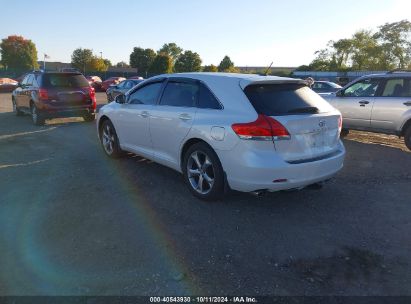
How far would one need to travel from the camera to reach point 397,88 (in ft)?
27.2

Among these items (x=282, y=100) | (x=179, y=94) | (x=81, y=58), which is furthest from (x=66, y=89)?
(x=81, y=58)

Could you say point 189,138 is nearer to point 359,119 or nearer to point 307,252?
point 307,252

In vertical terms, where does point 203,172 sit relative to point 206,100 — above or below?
below

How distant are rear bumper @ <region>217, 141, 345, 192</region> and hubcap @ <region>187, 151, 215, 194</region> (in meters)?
0.34

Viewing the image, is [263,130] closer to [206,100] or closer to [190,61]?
[206,100]

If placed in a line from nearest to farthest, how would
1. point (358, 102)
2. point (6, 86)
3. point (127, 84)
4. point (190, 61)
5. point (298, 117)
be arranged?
1. point (298, 117)
2. point (358, 102)
3. point (127, 84)
4. point (6, 86)
5. point (190, 61)

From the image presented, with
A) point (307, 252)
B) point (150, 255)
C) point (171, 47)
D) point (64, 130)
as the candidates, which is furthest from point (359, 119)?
point (171, 47)

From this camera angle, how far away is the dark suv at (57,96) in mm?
11086

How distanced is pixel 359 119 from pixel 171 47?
117m

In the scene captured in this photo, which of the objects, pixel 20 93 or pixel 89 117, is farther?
pixel 20 93

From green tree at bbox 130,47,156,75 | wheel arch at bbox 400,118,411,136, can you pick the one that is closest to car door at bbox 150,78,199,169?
wheel arch at bbox 400,118,411,136

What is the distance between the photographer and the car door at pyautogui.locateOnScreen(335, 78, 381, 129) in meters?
8.73

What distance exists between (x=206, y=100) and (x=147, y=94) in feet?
5.00

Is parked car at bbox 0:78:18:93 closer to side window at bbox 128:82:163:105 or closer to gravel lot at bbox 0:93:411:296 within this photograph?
gravel lot at bbox 0:93:411:296
